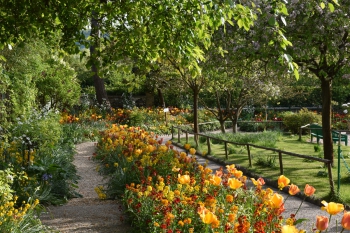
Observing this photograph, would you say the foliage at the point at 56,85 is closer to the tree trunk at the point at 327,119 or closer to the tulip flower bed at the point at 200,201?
the tulip flower bed at the point at 200,201

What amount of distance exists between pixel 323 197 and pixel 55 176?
185 inches

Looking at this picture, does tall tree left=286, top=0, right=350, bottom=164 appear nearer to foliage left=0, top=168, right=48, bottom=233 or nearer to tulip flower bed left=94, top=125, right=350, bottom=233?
tulip flower bed left=94, top=125, right=350, bottom=233

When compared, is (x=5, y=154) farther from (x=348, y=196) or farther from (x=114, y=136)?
(x=348, y=196)

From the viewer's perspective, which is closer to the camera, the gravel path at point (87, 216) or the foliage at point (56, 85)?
the gravel path at point (87, 216)

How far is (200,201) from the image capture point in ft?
15.3

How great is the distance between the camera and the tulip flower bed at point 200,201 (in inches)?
125

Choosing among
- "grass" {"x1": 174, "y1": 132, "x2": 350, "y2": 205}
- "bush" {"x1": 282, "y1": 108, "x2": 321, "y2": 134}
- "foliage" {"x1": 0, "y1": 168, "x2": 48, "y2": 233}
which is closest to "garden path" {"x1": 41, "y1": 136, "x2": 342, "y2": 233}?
"foliage" {"x1": 0, "y1": 168, "x2": 48, "y2": 233}

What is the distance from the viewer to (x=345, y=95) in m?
28.8

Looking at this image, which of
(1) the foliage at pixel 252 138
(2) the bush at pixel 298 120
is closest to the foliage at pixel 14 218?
(1) the foliage at pixel 252 138

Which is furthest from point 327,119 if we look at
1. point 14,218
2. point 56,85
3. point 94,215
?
point 56,85

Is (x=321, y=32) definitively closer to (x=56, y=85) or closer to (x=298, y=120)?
(x=298, y=120)

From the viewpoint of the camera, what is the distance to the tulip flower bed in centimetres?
316

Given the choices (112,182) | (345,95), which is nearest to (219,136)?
(112,182)

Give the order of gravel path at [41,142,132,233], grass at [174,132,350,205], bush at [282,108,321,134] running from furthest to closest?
bush at [282,108,321,134]
grass at [174,132,350,205]
gravel path at [41,142,132,233]
